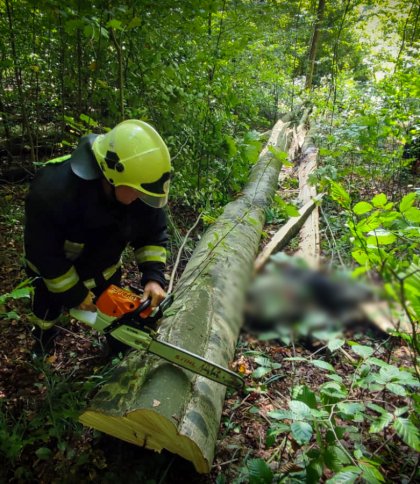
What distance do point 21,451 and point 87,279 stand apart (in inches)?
49.0

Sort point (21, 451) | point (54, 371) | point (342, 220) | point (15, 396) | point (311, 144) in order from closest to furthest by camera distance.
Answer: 1. point (21, 451)
2. point (15, 396)
3. point (54, 371)
4. point (342, 220)
5. point (311, 144)

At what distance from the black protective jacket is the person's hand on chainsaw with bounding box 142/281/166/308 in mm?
107

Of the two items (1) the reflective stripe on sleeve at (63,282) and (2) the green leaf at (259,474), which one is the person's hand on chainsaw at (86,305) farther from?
(2) the green leaf at (259,474)

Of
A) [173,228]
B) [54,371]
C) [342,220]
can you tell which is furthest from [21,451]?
[342,220]

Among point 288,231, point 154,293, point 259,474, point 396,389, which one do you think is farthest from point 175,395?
point 288,231

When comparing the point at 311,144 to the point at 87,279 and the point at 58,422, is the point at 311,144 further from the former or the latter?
the point at 58,422

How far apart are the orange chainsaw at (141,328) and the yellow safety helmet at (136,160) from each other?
2.24 feet

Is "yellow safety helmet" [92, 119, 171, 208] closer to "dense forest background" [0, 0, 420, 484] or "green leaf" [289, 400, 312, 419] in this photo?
"dense forest background" [0, 0, 420, 484]

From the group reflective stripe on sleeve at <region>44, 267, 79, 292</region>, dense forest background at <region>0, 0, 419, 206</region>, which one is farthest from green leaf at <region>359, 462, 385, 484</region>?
dense forest background at <region>0, 0, 419, 206</region>

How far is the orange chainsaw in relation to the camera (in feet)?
6.77

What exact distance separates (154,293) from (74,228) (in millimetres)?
752

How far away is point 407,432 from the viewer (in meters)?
1.49

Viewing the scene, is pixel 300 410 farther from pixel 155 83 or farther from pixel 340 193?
pixel 155 83

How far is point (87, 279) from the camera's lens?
9.71 feet
